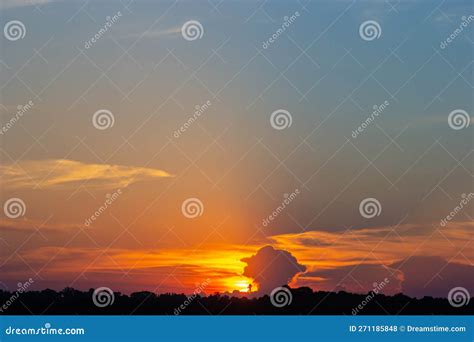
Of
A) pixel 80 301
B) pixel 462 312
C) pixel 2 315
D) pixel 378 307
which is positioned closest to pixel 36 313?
pixel 2 315

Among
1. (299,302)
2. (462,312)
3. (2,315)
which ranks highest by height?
(462,312)

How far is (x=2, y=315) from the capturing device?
810 inches

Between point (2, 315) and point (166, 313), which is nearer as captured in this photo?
point (2, 315)

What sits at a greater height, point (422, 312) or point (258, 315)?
point (422, 312)

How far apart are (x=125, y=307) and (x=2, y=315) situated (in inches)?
137

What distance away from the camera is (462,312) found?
21.0 m

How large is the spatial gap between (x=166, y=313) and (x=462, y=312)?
7.94 metres

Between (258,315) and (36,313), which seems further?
(258,315)

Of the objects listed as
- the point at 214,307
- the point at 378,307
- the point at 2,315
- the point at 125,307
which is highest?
the point at 378,307

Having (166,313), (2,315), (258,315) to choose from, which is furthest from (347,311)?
(2,315)

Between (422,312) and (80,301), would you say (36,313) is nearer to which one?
(80,301)
